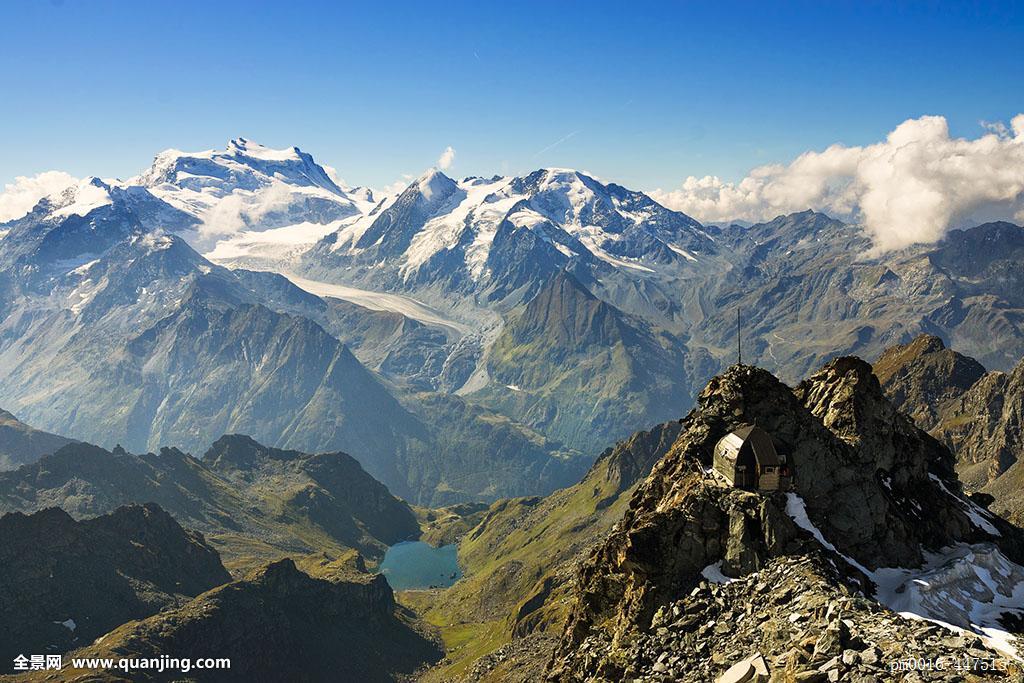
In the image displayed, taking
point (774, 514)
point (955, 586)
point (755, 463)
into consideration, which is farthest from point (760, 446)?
point (955, 586)

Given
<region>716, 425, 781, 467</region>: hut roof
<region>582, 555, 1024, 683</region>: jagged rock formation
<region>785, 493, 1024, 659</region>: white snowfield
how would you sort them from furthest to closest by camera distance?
<region>716, 425, 781, 467</region>: hut roof < <region>785, 493, 1024, 659</region>: white snowfield < <region>582, 555, 1024, 683</region>: jagged rock formation

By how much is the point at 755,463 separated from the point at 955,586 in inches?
845

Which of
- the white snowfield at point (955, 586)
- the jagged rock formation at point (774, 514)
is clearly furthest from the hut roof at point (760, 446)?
the white snowfield at point (955, 586)

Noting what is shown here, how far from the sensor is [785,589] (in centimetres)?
6031

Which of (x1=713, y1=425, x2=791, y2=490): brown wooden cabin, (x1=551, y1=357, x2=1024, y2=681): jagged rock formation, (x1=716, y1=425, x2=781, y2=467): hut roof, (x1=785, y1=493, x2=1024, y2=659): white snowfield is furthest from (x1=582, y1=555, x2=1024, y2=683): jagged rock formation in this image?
(x1=716, y1=425, x2=781, y2=467): hut roof

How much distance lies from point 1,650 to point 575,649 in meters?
190

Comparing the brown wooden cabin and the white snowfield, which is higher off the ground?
the brown wooden cabin

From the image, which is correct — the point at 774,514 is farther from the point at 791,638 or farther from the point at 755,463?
the point at 791,638

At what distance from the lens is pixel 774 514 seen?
67.6 meters

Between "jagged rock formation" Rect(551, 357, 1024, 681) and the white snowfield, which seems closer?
the white snowfield

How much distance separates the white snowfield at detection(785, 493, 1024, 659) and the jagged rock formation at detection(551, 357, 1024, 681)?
2.91ft

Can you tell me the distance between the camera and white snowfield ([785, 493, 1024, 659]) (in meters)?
63.4

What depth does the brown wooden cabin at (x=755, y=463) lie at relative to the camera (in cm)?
7206

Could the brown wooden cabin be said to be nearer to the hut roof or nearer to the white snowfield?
the hut roof
